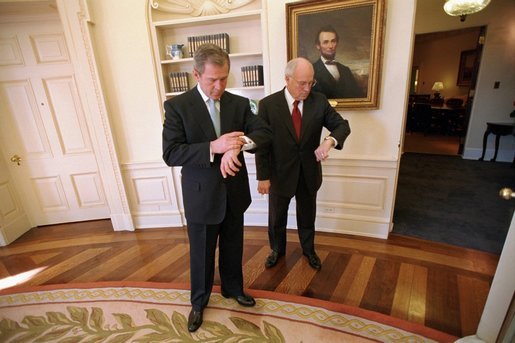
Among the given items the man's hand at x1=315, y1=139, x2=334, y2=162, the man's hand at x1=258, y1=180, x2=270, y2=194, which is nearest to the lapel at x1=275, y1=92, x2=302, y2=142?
the man's hand at x1=315, y1=139, x2=334, y2=162

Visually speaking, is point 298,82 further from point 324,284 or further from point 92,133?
point 92,133

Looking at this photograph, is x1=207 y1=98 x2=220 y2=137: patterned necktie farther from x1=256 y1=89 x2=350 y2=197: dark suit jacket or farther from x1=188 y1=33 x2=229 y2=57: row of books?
x1=188 y1=33 x2=229 y2=57: row of books

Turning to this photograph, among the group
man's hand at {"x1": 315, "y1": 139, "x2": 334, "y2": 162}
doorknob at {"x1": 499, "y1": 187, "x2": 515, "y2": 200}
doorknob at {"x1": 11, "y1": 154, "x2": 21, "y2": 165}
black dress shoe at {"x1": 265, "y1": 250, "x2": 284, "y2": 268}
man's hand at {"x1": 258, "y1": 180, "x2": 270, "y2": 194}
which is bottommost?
black dress shoe at {"x1": 265, "y1": 250, "x2": 284, "y2": 268}

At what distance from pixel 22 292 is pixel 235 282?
1.81 m

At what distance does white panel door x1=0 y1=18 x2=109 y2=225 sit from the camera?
3.00 meters

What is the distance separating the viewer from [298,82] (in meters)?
1.84

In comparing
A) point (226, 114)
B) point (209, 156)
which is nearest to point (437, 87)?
point (226, 114)

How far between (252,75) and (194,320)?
2.21 m

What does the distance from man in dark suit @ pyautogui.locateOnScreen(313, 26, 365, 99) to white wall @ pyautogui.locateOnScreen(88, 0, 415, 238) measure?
0.66 ft

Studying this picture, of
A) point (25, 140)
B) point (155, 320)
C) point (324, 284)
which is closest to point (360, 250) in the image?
point (324, 284)

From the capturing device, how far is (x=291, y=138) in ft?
6.56

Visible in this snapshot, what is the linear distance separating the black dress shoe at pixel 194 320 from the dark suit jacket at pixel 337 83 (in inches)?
82.0

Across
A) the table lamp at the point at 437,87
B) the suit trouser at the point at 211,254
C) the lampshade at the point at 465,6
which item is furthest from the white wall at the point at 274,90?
the table lamp at the point at 437,87

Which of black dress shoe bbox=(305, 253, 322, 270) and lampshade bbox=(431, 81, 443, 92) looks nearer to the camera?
black dress shoe bbox=(305, 253, 322, 270)
